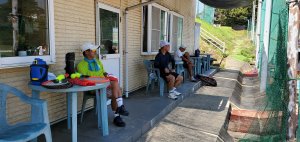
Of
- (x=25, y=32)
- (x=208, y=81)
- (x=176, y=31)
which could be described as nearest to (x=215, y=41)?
(x=176, y=31)

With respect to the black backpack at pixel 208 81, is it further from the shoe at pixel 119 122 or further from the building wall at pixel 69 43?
the shoe at pixel 119 122

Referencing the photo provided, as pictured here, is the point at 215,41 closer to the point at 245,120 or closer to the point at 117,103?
the point at 245,120

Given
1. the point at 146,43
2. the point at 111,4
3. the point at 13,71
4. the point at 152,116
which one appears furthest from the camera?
the point at 146,43

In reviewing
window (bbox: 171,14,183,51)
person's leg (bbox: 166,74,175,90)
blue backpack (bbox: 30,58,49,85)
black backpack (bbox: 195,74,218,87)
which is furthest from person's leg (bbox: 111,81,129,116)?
window (bbox: 171,14,183,51)

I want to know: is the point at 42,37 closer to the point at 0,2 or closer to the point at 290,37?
the point at 0,2

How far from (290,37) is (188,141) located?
182 centimetres

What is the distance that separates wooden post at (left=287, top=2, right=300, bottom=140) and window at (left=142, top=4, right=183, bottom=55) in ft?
13.4

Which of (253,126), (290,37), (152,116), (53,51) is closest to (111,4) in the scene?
(53,51)

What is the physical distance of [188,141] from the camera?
3625mm

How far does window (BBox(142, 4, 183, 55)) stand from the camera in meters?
6.71

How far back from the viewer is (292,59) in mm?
2869

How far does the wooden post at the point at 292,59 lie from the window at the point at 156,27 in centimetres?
407

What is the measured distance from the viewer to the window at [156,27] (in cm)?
671

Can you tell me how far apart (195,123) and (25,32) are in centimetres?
284
